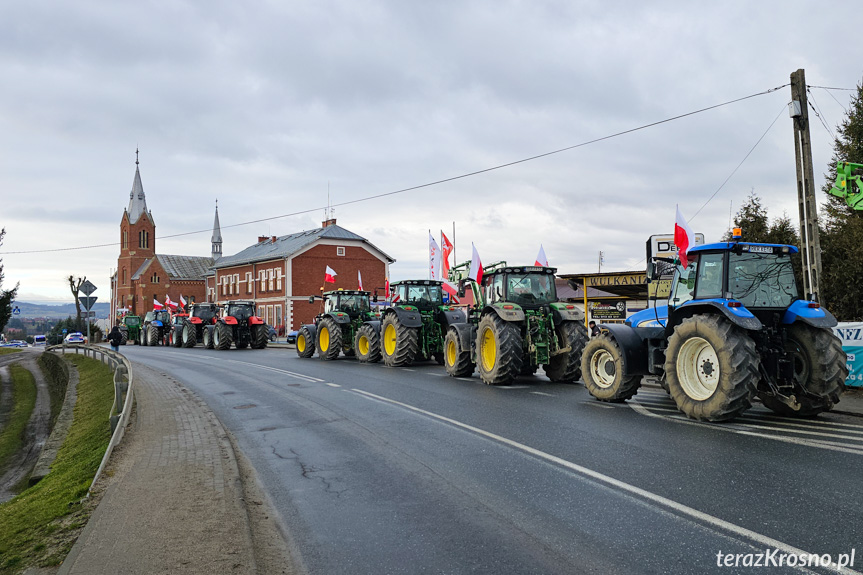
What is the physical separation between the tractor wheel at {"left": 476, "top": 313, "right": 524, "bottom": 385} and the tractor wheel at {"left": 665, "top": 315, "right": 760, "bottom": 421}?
4.38 metres

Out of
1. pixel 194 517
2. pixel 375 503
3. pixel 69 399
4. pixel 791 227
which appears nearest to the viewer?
pixel 194 517

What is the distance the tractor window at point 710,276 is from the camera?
8.67 m

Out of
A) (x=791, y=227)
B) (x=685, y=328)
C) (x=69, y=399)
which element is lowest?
(x=69, y=399)

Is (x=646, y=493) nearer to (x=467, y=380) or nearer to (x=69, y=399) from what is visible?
(x=467, y=380)

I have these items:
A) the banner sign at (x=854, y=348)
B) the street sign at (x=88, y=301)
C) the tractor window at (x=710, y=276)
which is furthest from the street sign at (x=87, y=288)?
the banner sign at (x=854, y=348)

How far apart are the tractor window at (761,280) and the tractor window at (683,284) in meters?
0.63

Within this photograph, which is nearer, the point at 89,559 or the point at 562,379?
the point at 89,559

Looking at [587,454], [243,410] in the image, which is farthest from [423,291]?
[587,454]

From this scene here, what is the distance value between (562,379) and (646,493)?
8554 mm

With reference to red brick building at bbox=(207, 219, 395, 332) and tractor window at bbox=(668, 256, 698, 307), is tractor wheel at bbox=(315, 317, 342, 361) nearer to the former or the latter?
tractor window at bbox=(668, 256, 698, 307)

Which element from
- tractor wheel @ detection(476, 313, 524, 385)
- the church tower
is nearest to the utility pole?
tractor wheel @ detection(476, 313, 524, 385)

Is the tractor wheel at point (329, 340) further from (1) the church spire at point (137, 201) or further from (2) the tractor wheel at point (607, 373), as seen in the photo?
(1) the church spire at point (137, 201)

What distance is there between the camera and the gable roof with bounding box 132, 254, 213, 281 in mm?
83688

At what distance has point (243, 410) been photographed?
430 inches
